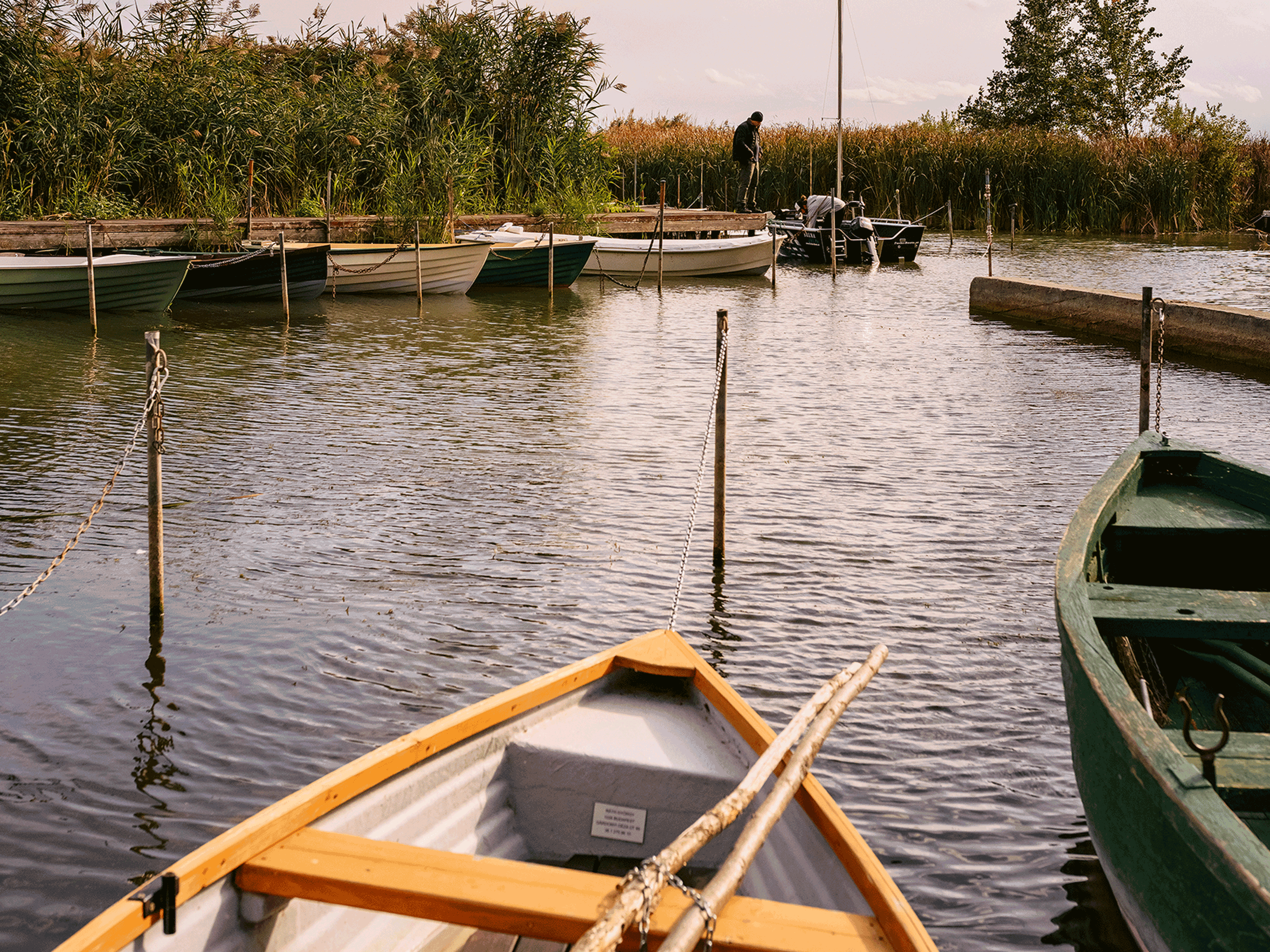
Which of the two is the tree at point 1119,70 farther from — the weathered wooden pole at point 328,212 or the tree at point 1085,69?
the weathered wooden pole at point 328,212

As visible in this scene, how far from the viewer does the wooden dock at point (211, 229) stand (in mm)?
18625

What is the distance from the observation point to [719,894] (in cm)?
259

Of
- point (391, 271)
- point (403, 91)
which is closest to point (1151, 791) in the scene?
point (391, 271)

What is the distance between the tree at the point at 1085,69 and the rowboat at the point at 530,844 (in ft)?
185

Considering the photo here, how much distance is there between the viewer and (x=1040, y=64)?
55.1 m

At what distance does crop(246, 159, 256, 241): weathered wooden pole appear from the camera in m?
19.5

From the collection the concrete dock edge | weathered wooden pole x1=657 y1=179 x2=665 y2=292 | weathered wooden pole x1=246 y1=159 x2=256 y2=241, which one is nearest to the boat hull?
weathered wooden pole x1=657 y1=179 x2=665 y2=292

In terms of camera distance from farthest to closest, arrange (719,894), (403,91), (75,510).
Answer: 1. (403,91)
2. (75,510)
3. (719,894)

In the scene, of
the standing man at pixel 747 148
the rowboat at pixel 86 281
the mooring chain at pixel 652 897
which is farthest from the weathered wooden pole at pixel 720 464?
the standing man at pixel 747 148

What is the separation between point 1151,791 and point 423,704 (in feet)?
10.2

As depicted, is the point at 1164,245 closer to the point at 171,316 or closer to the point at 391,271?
the point at 391,271

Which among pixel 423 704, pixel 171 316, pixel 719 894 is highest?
pixel 171 316

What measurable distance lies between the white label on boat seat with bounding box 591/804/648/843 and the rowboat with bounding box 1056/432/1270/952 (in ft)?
4.46

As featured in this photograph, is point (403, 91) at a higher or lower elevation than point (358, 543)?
higher
